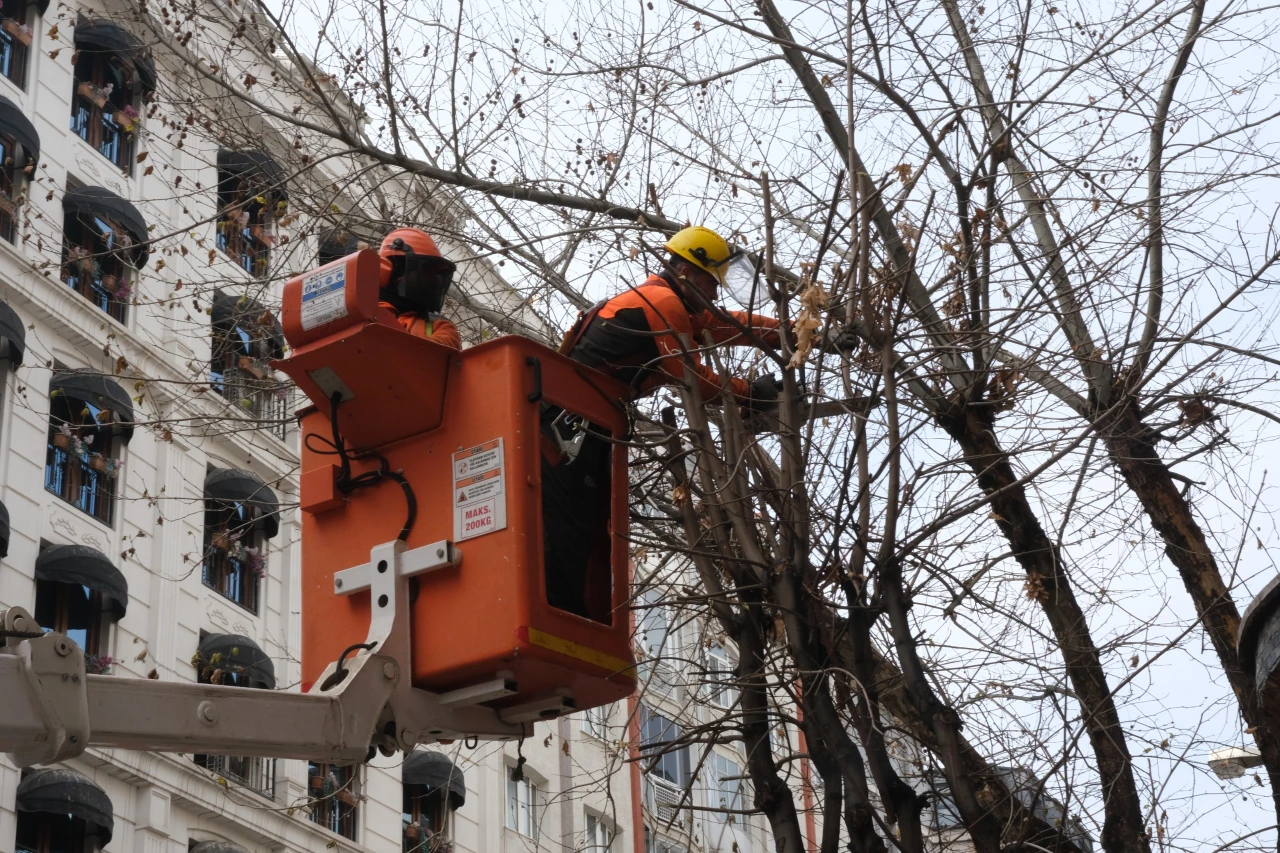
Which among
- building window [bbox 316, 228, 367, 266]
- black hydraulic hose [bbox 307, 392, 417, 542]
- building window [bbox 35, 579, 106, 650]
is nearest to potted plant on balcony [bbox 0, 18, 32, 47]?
building window [bbox 35, 579, 106, 650]

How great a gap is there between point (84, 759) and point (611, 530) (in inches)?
537

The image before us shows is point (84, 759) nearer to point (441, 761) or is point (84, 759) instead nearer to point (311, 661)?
point (441, 761)

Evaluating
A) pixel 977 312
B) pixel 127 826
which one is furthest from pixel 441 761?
pixel 977 312

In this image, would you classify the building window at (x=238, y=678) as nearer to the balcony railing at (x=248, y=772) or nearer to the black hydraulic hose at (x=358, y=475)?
the balcony railing at (x=248, y=772)

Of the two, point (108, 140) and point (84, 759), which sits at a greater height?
point (108, 140)

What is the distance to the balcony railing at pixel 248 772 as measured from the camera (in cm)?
2150

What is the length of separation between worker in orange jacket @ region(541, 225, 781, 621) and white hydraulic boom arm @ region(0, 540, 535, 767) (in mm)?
522

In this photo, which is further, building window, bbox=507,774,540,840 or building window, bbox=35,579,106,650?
building window, bbox=507,774,540,840

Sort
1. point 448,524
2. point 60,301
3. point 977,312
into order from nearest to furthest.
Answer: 1. point 448,524
2. point 977,312
3. point 60,301

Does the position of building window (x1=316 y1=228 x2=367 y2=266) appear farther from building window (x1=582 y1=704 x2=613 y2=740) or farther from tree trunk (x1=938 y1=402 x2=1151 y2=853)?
tree trunk (x1=938 y1=402 x2=1151 y2=853)

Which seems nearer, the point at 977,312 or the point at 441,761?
the point at 977,312

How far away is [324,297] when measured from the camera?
6.84m

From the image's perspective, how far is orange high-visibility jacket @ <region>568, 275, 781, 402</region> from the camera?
25.5 feet

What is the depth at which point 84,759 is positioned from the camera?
1922 cm
